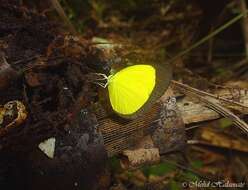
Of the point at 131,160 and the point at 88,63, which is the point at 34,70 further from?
the point at 131,160

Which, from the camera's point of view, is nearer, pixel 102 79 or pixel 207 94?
pixel 102 79

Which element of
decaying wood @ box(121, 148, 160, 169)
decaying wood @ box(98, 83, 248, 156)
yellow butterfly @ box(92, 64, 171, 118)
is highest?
yellow butterfly @ box(92, 64, 171, 118)

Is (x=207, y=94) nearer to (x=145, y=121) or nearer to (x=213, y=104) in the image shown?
(x=213, y=104)

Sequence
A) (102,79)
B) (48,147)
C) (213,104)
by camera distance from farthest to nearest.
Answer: (213,104), (102,79), (48,147)

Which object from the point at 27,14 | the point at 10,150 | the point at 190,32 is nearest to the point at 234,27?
the point at 190,32

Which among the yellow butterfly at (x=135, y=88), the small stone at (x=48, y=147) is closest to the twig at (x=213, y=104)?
the yellow butterfly at (x=135, y=88)

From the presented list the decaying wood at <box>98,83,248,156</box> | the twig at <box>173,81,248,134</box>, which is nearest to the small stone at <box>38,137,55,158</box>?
the decaying wood at <box>98,83,248,156</box>

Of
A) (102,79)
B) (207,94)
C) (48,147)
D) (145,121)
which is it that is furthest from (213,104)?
(48,147)

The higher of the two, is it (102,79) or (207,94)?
(102,79)

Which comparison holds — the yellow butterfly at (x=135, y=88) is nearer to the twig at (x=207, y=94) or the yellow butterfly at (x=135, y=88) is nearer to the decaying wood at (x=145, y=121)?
the decaying wood at (x=145, y=121)

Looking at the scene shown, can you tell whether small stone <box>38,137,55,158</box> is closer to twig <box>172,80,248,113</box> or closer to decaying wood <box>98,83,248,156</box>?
decaying wood <box>98,83,248,156</box>

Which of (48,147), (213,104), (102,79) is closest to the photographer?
(48,147)
